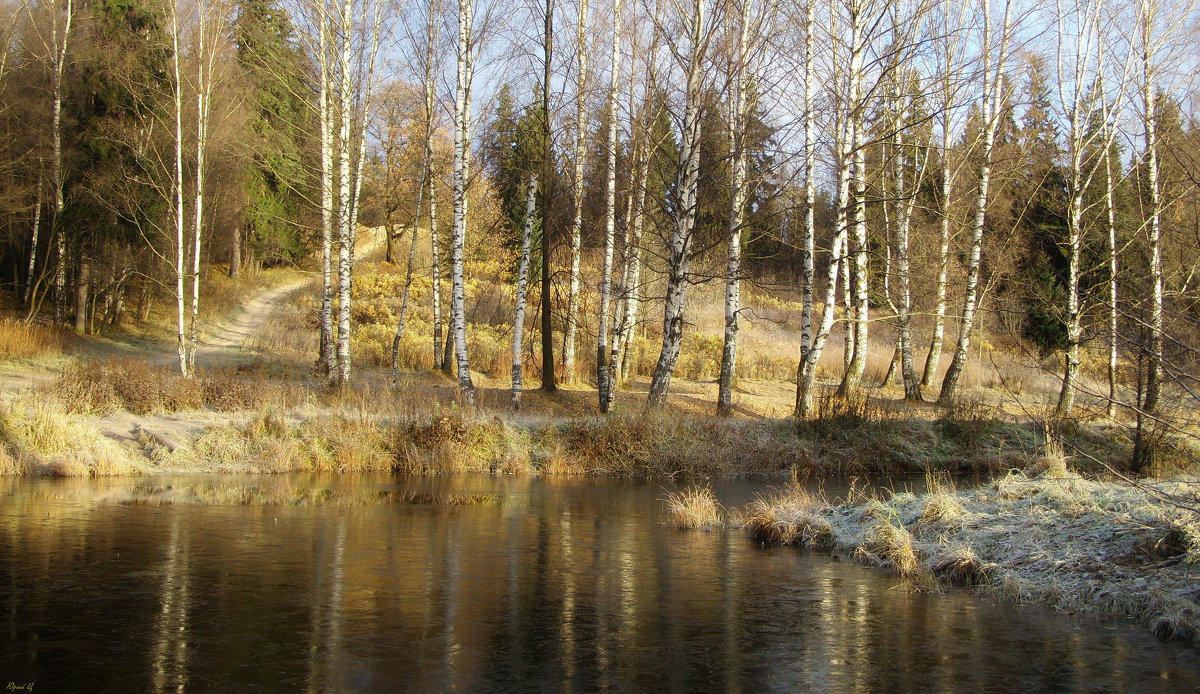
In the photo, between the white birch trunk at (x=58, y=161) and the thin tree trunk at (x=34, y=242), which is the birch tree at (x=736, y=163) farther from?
the thin tree trunk at (x=34, y=242)

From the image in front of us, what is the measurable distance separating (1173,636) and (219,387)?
20048 mm

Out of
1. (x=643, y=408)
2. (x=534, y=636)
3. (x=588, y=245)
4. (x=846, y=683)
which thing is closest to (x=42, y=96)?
(x=588, y=245)

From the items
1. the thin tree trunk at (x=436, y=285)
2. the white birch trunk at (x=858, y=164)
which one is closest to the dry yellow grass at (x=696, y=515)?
the white birch trunk at (x=858, y=164)

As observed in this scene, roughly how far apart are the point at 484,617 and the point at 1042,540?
7005mm

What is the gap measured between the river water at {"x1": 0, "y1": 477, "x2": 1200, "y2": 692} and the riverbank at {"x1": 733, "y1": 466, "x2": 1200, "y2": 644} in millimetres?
449

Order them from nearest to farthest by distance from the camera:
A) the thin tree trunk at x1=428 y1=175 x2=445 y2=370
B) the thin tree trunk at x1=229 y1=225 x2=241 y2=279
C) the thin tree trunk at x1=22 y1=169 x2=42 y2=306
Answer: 1. the thin tree trunk at x1=428 y1=175 x2=445 y2=370
2. the thin tree trunk at x1=22 y1=169 x2=42 y2=306
3. the thin tree trunk at x1=229 y1=225 x2=241 y2=279

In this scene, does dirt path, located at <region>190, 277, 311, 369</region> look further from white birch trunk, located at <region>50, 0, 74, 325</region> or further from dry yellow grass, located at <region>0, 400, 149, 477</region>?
dry yellow grass, located at <region>0, 400, 149, 477</region>

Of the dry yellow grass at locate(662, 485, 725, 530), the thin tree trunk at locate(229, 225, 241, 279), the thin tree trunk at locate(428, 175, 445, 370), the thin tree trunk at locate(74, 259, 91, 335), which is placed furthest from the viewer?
the thin tree trunk at locate(229, 225, 241, 279)

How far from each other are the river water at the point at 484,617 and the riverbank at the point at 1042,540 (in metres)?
0.45

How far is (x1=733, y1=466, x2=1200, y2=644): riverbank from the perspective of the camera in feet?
29.8

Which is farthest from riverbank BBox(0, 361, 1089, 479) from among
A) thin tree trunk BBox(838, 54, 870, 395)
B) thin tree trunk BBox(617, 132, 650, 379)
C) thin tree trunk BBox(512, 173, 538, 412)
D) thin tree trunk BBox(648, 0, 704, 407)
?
thin tree trunk BBox(617, 132, 650, 379)

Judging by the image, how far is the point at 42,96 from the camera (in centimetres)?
3250

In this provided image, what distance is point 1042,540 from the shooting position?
423 inches

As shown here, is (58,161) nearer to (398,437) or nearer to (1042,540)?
(398,437)
